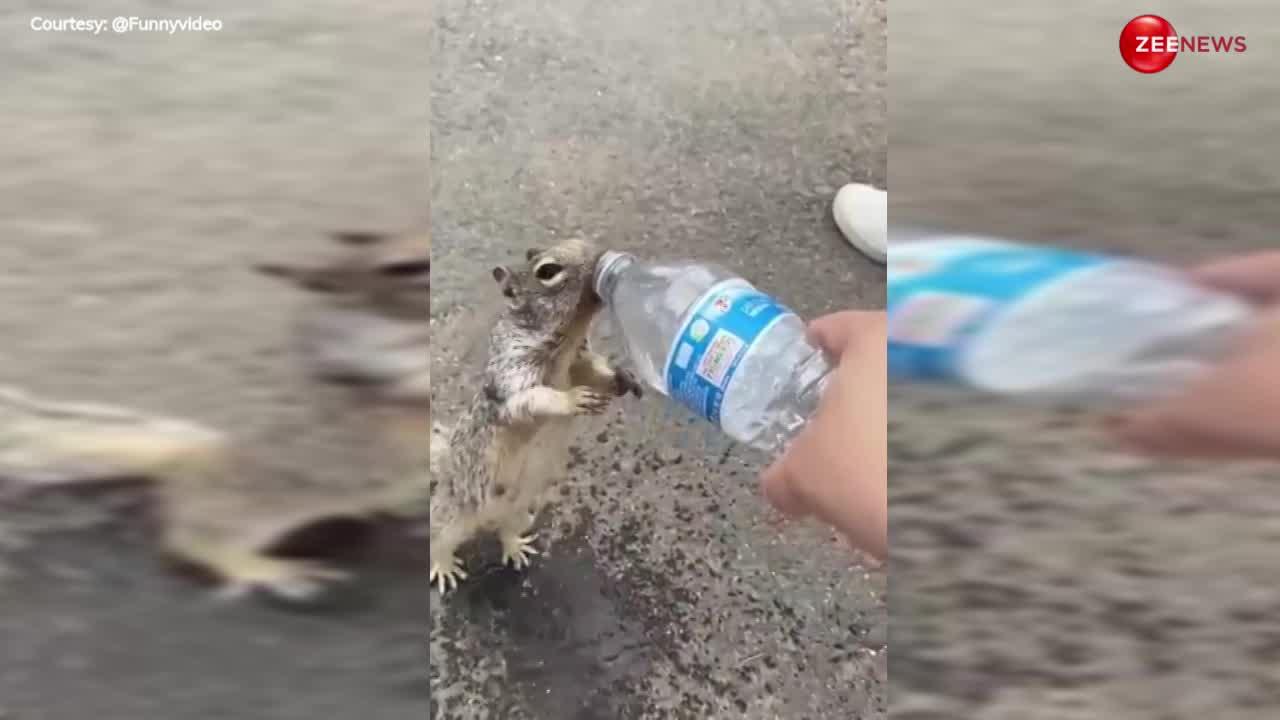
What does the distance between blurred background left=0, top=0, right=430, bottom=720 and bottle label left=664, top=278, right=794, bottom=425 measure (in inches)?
12.1

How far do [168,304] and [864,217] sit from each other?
2.14ft

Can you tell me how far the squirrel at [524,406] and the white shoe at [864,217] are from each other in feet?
0.83

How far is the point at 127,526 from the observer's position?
2.43 feet

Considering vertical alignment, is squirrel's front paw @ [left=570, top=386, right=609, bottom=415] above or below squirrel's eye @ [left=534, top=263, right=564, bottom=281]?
below

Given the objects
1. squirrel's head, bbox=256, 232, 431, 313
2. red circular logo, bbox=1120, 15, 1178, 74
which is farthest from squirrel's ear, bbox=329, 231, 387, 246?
red circular logo, bbox=1120, 15, 1178, 74

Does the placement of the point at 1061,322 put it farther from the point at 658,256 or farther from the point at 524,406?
the point at 524,406

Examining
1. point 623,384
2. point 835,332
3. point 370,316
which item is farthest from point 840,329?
point 370,316

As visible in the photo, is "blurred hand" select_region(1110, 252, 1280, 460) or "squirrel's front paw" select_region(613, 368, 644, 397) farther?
"squirrel's front paw" select_region(613, 368, 644, 397)

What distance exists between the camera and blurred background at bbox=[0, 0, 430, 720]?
29.1 inches

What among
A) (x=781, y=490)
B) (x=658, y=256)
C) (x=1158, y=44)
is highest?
(x=1158, y=44)

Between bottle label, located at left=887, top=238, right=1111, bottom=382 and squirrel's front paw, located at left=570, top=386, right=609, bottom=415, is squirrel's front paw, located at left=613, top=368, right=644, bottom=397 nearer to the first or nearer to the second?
squirrel's front paw, located at left=570, top=386, right=609, bottom=415

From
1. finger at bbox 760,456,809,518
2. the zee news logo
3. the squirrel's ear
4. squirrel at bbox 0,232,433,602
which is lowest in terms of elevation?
finger at bbox 760,456,809,518

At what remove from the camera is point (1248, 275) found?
0.73 meters

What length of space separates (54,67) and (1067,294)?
91cm
